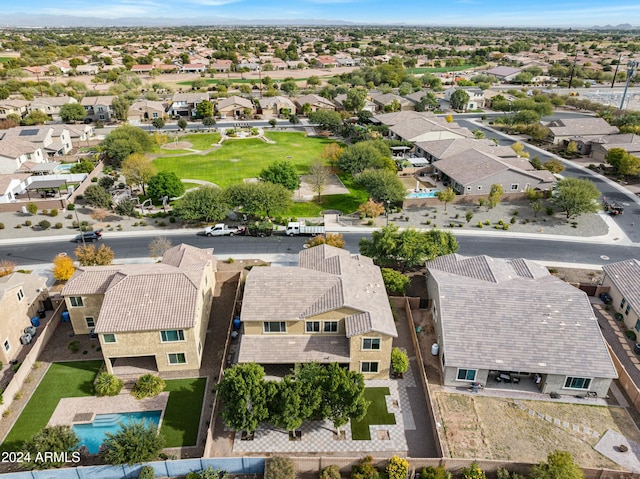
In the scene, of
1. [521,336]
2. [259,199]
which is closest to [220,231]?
[259,199]

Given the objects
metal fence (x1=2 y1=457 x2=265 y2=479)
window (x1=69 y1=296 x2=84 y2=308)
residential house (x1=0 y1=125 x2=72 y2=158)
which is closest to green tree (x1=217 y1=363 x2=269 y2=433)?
metal fence (x1=2 y1=457 x2=265 y2=479)

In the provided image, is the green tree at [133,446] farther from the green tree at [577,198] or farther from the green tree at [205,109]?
the green tree at [205,109]

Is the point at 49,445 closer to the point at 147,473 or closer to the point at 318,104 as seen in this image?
the point at 147,473

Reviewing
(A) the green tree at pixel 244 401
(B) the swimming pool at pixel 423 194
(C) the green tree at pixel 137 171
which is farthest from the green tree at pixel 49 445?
(B) the swimming pool at pixel 423 194

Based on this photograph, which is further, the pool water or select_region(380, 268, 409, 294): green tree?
select_region(380, 268, 409, 294): green tree

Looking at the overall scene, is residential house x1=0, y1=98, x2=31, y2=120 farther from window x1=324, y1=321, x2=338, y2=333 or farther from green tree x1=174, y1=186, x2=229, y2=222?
window x1=324, y1=321, x2=338, y2=333

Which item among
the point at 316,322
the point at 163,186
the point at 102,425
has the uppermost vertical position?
the point at 316,322

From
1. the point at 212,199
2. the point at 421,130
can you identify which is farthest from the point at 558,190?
the point at 212,199
